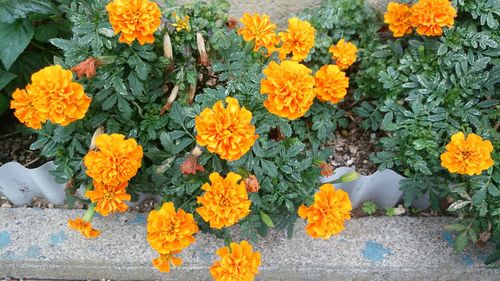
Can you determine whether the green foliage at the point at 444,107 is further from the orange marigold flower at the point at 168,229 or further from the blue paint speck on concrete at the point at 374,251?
the orange marigold flower at the point at 168,229

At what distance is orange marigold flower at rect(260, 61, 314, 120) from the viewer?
4.88ft

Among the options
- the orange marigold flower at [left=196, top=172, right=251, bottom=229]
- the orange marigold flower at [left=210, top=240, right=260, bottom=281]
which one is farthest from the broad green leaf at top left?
the orange marigold flower at [left=210, top=240, right=260, bottom=281]

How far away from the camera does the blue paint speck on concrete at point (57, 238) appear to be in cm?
209

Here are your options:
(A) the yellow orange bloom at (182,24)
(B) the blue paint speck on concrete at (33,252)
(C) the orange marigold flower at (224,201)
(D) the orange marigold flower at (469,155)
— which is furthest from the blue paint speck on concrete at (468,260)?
(B) the blue paint speck on concrete at (33,252)

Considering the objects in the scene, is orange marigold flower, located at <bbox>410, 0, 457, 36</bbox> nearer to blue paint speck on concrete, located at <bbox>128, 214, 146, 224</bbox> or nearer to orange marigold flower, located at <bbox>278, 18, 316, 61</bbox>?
orange marigold flower, located at <bbox>278, 18, 316, 61</bbox>

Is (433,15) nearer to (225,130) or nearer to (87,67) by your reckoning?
(225,130)

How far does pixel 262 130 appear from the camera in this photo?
169 cm

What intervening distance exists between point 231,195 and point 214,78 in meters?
0.65

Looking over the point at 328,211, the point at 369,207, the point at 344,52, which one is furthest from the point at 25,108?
the point at 369,207

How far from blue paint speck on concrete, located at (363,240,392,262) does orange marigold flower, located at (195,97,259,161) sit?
0.91 meters

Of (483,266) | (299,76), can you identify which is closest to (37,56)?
(299,76)

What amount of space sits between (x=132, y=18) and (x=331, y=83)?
799 mm

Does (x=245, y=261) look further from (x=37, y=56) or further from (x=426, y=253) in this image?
(x=37, y=56)

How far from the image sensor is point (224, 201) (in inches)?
60.6
